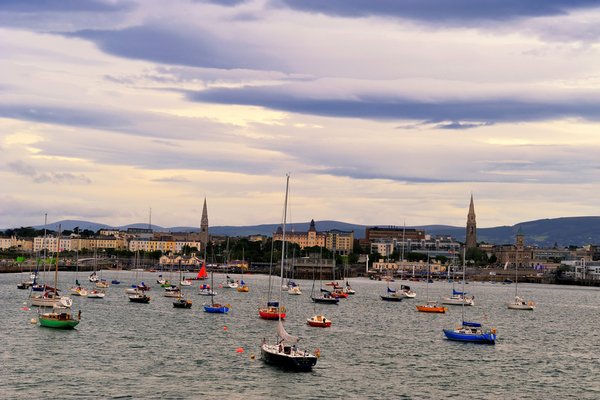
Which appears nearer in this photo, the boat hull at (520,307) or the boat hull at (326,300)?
the boat hull at (326,300)

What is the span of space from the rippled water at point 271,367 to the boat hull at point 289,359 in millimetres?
679

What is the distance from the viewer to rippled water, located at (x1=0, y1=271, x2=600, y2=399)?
62.1 metres

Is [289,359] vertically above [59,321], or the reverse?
[59,321]

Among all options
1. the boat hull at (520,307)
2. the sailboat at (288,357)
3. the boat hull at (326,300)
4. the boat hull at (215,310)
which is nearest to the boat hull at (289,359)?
the sailboat at (288,357)

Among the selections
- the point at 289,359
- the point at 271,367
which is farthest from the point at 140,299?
the point at 289,359

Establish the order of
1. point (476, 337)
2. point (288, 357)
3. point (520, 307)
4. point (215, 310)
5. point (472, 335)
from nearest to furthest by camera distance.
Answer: point (288, 357) < point (476, 337) < point (472, 335) < point (215, 310) < point (520, 307)

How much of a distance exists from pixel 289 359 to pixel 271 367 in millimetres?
2545

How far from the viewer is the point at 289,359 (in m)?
67.4

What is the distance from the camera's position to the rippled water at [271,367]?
62.1m

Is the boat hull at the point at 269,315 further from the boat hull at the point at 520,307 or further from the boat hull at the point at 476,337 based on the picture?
the boat hull at the point at 520,307

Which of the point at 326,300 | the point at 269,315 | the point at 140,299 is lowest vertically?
the point at 269,315

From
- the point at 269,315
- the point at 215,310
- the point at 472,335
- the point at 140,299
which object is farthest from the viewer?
the point at 140,299

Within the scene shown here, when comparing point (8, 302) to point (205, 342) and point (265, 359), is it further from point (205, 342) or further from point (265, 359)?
point (265, 359)

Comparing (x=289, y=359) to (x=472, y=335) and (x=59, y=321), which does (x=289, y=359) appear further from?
(x=59, y=321)
